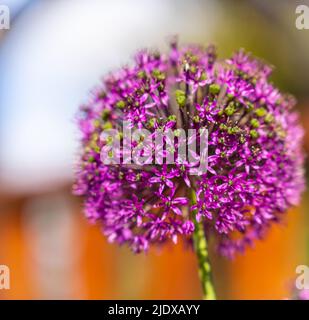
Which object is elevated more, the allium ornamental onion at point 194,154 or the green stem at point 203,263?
the allium ornamental onion at point 194,154

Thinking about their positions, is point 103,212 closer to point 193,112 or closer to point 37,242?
point 193,112

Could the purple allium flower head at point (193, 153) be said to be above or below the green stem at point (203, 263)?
above

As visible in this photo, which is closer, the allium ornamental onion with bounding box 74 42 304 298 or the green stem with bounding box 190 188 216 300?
the allium ornamental onion with bounding box 74 42 304 298

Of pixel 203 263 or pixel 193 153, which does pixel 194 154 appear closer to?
pixel 193 153

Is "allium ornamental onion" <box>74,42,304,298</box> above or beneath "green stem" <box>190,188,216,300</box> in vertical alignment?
above

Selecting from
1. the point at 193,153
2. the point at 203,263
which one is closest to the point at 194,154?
the point at 193,153

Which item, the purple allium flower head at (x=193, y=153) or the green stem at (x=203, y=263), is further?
the green stem at (x=203, y=263)

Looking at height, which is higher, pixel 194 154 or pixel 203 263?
pixel 194 154

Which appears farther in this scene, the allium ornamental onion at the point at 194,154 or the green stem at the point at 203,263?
the green stem at the point at 203,263
